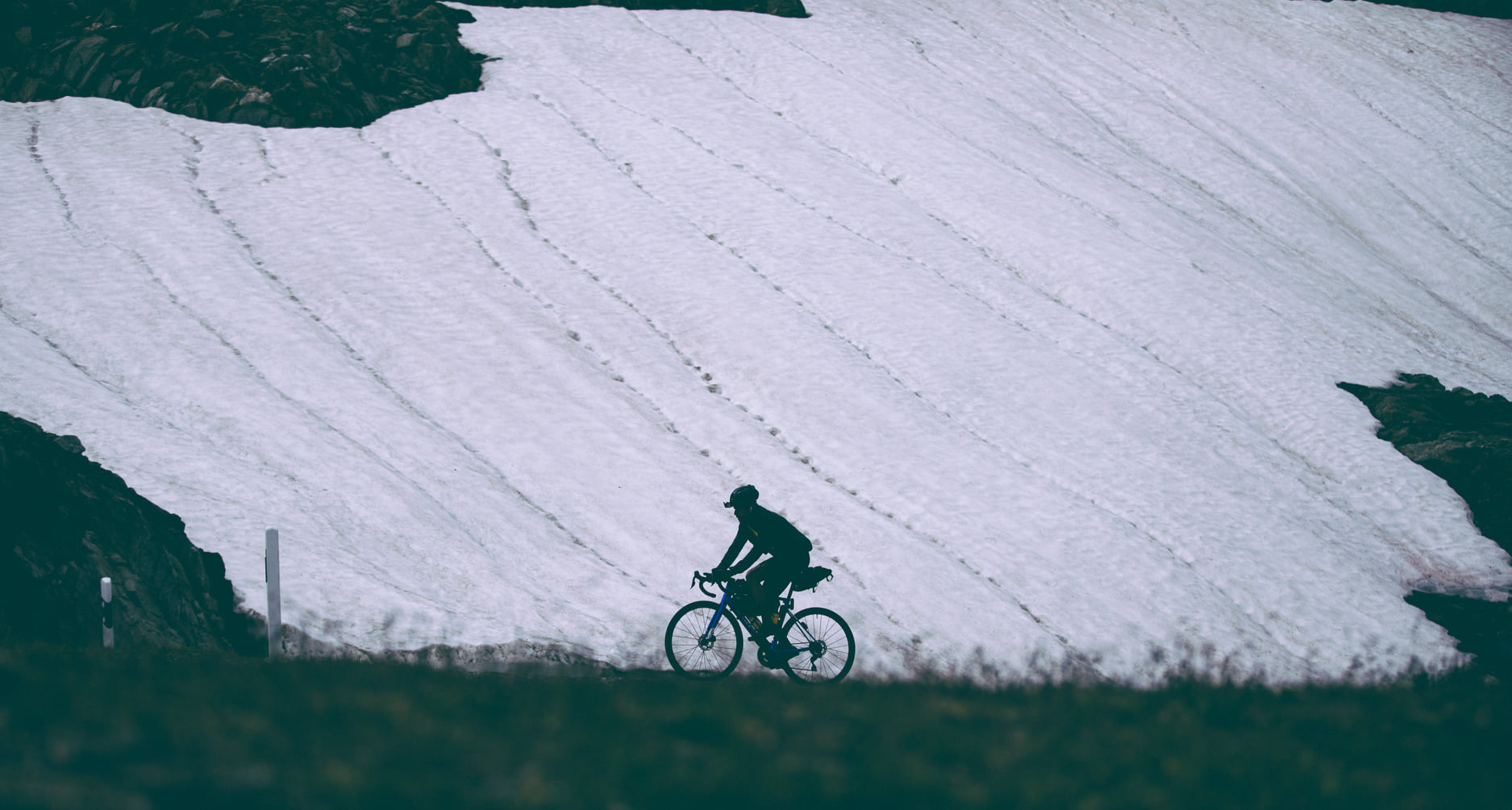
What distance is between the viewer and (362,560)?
42.1 ft

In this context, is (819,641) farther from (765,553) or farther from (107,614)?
(107,614)

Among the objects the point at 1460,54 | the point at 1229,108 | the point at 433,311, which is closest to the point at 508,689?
the point at 433,311

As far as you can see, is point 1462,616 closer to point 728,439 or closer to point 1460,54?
point 728,439

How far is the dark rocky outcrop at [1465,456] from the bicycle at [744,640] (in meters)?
10.3

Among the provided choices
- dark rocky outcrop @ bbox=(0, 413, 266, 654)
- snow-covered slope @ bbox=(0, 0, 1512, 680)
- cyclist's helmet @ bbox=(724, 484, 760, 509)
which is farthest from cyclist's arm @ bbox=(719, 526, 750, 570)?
dark rocky outcrop @ bbox=(0, 413, 266, 654)

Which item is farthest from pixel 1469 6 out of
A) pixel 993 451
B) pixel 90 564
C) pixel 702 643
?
pixel 90 564

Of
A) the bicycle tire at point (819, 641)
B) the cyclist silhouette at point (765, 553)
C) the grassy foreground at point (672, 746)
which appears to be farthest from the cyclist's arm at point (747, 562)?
the grassy foreground at point (672, 746)

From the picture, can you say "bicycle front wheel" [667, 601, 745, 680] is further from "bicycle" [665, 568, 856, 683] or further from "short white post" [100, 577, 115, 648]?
"short white post" [100, 577, 115, 648]

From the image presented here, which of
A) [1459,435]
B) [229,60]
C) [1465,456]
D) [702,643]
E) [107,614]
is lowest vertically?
[107,614]

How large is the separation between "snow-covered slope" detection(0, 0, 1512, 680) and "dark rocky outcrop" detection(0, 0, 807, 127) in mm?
1058

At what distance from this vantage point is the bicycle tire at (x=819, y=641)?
10.6 metres

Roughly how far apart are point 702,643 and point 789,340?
35.5 ft

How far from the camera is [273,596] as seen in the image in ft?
34.0

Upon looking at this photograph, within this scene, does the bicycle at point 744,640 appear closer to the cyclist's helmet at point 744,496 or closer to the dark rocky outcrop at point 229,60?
the cyclist's helmet at point 744,496
